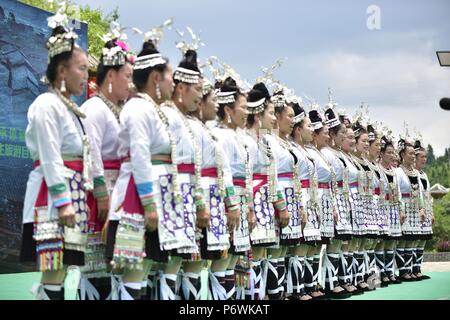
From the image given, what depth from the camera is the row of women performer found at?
500 cm

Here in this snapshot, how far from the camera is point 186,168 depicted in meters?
5.69

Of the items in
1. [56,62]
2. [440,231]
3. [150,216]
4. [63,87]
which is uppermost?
[56,62]

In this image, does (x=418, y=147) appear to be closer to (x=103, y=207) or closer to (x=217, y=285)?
(x=217, y=285)

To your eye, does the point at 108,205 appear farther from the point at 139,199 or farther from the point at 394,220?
the point at 394,220

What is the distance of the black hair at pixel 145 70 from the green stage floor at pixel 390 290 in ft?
6.25

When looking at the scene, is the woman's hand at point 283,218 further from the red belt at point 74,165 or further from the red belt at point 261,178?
the red belt at point 74,165

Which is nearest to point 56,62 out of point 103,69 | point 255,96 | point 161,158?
point 103,69

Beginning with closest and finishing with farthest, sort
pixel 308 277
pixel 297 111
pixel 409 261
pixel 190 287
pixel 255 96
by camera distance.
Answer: pixel 190 287 → pixel 255 96 → pixel 308 277 → pixel 297 111 → pixel 409 261

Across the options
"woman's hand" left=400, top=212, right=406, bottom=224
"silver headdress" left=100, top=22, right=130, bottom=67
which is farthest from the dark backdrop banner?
"silver headdress" left=100, top=22, right=130, bottom=67

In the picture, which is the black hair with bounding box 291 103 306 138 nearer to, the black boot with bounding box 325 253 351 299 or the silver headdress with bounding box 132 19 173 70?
the black boot with bounding box 325 253 351 299

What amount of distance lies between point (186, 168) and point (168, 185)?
30 centimetres

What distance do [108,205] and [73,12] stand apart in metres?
1.83

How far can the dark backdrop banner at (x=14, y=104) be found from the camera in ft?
35.6

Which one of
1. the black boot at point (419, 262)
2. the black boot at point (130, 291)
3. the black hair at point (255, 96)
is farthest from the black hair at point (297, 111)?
the black boot at point (130, 291)
